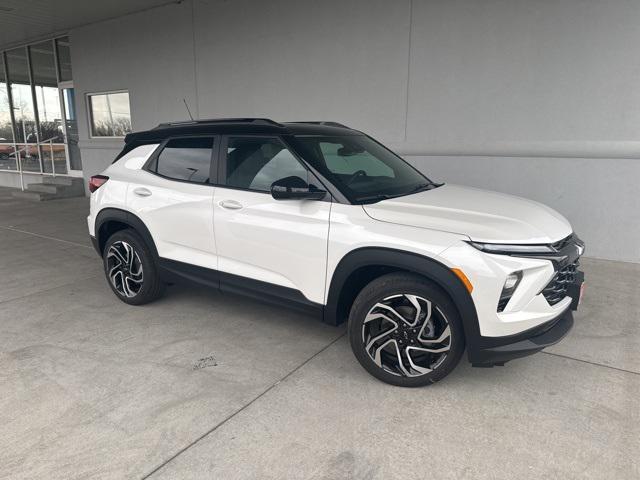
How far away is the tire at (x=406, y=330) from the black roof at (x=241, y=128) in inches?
55.7

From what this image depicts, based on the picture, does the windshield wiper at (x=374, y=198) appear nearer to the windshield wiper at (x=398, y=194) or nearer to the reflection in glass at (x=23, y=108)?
the windshield wiper at (x=398, y=194)

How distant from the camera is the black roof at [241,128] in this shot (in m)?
3.62

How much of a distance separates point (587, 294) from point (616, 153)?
2.14m

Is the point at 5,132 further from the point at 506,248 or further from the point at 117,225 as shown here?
the point at 506,248

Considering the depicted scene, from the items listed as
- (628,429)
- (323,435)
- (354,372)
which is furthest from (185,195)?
(628,429)

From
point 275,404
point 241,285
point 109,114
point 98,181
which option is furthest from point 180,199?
point 109,114

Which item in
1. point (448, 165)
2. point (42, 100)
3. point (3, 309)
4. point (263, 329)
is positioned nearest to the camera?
point (263, 329)

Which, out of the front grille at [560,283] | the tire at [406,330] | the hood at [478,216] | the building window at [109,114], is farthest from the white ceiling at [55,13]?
the front grille at [560,283]

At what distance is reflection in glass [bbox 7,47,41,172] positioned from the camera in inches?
545

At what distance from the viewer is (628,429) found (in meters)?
2.65

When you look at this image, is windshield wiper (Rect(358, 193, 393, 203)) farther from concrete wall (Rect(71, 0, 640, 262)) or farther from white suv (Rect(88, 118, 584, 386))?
concrete wall (Rect(71, 0, 640, 262))

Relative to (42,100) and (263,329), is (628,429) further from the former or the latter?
(42,100)

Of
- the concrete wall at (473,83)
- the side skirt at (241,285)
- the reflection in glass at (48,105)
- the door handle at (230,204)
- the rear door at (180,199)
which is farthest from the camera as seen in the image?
the reflection in glass at (48,105)

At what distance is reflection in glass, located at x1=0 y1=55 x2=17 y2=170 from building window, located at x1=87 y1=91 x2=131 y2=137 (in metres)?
4.67
